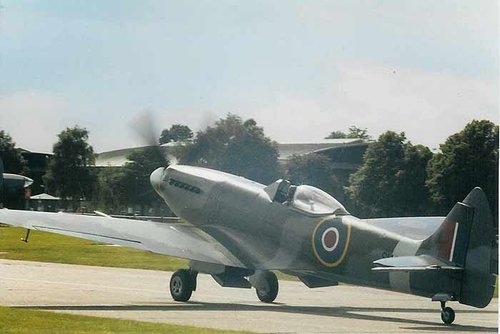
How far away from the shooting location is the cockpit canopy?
43.6ft

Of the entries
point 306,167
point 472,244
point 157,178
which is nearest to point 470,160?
point 472,244

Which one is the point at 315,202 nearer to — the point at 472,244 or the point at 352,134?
the point at 352,134

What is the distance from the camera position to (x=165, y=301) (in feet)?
47.1

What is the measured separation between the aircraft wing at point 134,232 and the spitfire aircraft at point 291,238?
0.01 meters

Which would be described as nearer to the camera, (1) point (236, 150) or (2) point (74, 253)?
(1) point (236, 150)

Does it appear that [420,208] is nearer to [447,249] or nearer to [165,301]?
[447,249]

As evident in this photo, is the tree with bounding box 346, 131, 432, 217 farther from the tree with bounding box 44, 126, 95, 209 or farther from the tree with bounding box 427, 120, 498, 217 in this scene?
the tree with bounding box 44, 126, 95, 209

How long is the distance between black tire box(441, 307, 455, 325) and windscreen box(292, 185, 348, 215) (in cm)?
157

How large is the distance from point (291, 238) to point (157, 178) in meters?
1.70

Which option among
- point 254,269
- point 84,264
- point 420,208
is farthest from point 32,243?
point 420,208

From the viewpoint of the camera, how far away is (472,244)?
12.3 meters

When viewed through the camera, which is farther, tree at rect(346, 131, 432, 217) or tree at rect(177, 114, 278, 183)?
tree at rect(177, 114, 278, 183)

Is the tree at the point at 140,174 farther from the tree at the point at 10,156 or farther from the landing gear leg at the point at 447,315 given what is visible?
the landing gear leg at the point at 447,315

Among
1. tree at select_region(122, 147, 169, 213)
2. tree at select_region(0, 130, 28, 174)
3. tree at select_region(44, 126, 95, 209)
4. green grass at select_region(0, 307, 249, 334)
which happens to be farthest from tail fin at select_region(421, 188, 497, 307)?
tree at select_region(0, 130, 28, 174)
